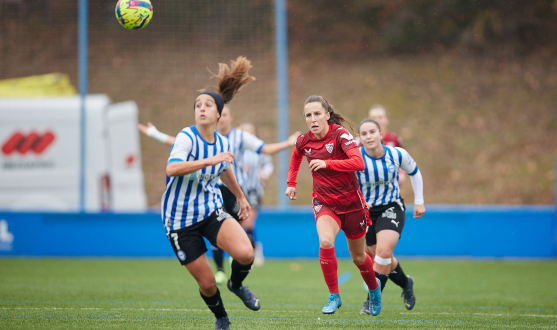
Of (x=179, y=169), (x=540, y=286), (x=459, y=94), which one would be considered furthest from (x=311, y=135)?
(x=459, y=94)

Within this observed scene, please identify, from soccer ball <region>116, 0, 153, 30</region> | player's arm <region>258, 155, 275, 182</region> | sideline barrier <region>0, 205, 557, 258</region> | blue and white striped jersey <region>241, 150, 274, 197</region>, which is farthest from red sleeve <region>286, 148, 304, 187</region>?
sideline barrier <region>0, 205, 557, 258</region>

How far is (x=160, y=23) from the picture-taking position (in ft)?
41.5

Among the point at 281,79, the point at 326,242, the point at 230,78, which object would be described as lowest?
the point at 326,242

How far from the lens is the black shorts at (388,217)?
574cm

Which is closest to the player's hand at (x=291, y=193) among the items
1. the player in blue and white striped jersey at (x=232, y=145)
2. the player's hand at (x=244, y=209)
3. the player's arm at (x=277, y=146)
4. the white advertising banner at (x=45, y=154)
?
the player's hand at (x=244, y=209)

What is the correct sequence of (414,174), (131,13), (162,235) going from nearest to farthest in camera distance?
1. (414,174)
2. (131,13)
3. (162,235)

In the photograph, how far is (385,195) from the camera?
5.89m

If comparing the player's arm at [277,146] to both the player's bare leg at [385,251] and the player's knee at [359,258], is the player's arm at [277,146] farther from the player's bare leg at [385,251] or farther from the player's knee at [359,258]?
the player's knee at [359,258]

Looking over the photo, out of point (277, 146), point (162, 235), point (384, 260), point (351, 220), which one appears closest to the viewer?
point (351, 220)

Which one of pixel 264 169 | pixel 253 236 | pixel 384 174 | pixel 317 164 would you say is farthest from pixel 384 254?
pixel 264 169

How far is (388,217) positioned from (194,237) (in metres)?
2.18

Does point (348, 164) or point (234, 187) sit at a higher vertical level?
point (348, 164)

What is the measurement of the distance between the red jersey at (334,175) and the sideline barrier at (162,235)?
576 centimetres

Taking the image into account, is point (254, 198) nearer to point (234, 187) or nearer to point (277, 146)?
point (277, 146)
